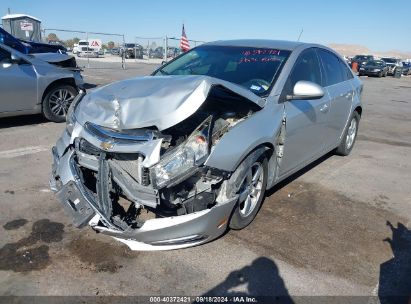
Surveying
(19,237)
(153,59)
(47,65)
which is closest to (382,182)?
(19,237)

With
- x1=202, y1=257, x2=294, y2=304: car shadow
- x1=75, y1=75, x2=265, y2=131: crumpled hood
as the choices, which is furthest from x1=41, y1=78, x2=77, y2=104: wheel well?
x1=202, y1=257, x2=294, y2=304: car shadow

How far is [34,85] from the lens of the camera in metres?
7.30

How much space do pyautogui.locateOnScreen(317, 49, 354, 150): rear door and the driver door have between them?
5253 mm

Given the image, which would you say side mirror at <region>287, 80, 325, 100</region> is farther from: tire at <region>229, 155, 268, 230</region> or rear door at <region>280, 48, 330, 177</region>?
tire at <region>229, 155, 268, 230</region>

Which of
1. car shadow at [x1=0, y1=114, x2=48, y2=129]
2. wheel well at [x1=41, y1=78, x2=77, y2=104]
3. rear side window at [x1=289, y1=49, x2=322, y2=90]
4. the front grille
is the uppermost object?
rear side window at [x1=289, y1=49, x2=322, y2=90]

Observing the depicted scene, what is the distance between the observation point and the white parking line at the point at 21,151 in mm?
5730

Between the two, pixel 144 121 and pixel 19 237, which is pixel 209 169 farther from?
pixel 19 237

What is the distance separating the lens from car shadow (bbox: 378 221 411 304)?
9.48ft

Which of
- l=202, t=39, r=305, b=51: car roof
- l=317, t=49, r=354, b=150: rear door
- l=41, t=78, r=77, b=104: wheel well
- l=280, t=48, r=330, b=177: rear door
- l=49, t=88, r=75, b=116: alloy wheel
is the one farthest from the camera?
l=49, t=88, r=75, b=116: alloy wheel

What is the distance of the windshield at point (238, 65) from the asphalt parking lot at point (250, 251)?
4.55ft

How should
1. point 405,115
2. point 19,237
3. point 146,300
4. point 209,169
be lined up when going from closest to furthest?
point 146,300, point 209,169, point 19,237, point 405,115

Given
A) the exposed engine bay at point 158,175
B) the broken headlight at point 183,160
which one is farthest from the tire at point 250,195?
the broken headlight at point 183,160

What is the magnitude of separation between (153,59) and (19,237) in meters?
34.7

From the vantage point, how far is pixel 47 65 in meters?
7.70
